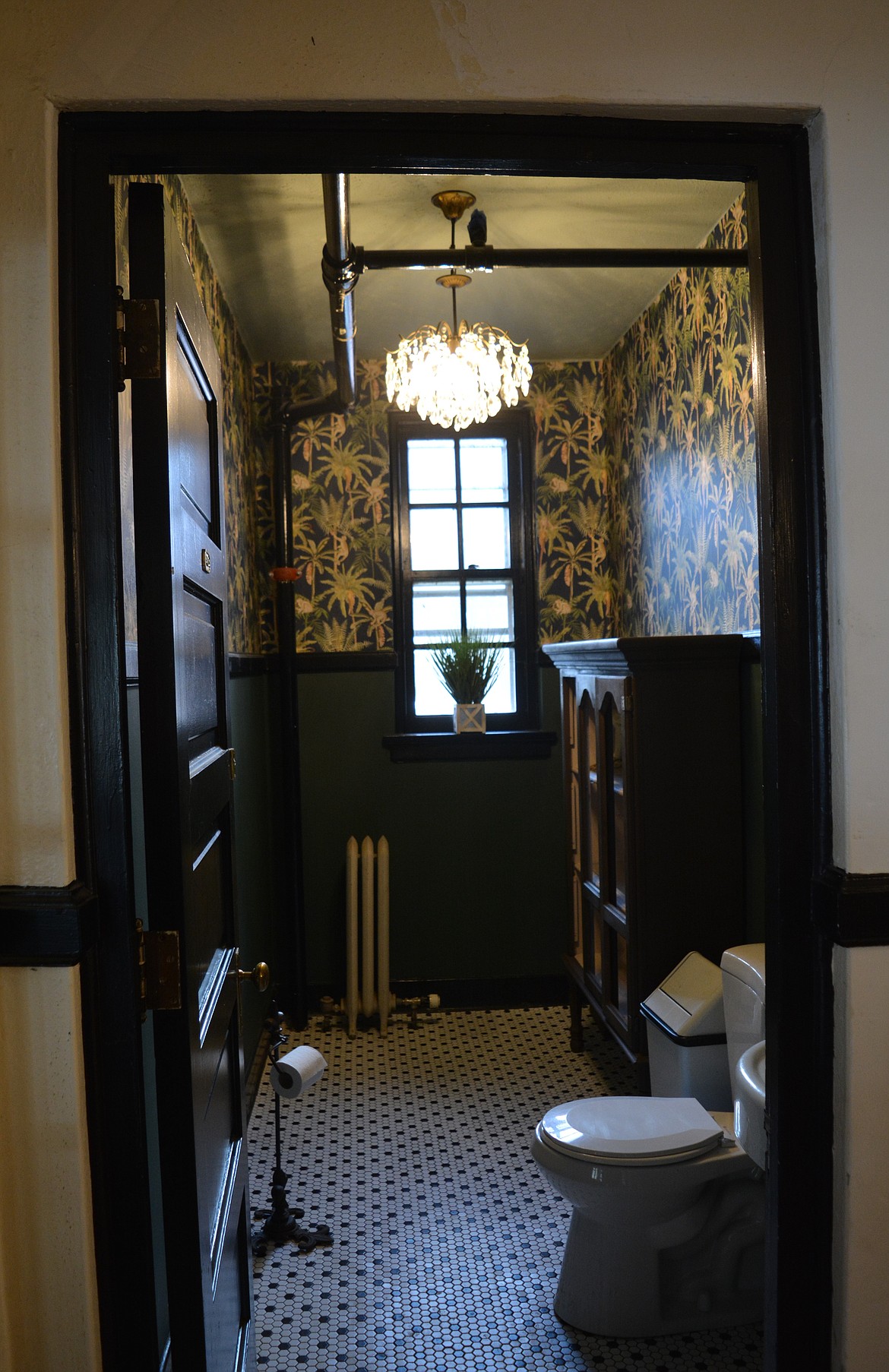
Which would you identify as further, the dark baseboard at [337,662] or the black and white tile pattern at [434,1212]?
the dark baseboard at [337,662]

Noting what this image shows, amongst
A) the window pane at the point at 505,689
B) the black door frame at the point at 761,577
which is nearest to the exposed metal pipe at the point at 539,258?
the black door frame at the point at 761,577

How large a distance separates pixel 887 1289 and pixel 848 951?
450 millimetres

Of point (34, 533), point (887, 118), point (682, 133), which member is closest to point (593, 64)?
point (682, 133)

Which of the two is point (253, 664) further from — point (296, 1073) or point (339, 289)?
point (296, 1073)

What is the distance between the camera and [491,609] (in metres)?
4.68

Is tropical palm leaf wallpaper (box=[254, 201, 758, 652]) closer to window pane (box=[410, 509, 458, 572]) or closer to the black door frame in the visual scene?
window pane (box=[410, 509, 458, 572])

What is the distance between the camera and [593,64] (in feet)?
4.25

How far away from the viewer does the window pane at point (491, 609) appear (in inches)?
184

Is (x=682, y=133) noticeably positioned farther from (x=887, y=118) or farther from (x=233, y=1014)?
(x=233, y=1014)

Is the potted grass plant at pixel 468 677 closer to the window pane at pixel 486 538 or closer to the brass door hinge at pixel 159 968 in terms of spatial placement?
the window pane at pixel 486 538

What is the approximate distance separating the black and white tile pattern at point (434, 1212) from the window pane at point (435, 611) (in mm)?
1696

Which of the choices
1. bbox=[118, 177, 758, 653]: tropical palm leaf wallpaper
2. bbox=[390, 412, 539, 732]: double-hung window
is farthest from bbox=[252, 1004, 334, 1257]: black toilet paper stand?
bbox=[390, 412, 539, 732]: double-hung window

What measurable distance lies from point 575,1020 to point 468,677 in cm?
147

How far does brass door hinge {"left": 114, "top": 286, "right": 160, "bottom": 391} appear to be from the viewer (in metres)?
1.32
